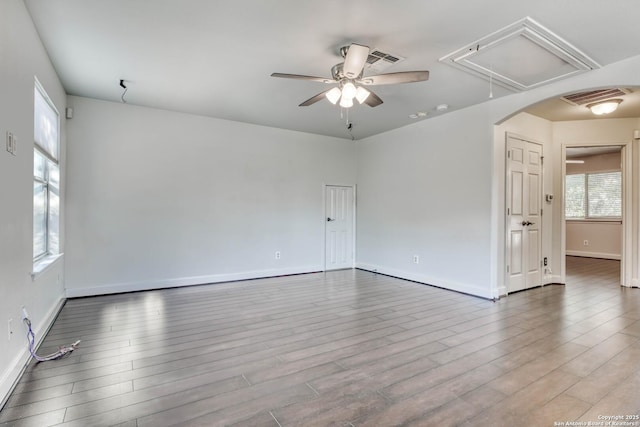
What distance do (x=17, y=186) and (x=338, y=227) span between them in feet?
16.4

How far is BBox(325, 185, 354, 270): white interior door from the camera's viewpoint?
6488 mm

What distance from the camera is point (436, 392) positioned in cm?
211

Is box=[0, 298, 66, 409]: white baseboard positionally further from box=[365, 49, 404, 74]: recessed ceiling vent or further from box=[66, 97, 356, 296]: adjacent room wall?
box=[365, 49, 404, 74]: recessed ceiling vent

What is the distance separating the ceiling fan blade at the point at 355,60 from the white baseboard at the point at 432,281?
133 inches

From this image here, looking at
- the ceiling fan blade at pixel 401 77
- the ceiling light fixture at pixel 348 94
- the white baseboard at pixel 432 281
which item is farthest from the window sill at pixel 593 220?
the ceiling light fixture at pixel 348 94

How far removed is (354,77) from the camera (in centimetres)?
286

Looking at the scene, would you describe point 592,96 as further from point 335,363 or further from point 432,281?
point 335,363

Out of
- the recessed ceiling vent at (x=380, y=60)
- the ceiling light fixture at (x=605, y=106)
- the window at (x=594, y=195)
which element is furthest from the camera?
the window at (x=594, y=195)

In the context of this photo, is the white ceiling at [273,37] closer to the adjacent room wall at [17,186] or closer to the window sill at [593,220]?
the adjacent room wall at [17,186]

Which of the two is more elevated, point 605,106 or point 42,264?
point 605,106

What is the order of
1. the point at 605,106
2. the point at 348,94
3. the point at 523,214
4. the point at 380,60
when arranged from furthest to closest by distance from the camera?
the point at 523,214 < the point at 605,106 < the point at 380,60 < the point at 348,94

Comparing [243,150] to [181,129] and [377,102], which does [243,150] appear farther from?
[377,102]

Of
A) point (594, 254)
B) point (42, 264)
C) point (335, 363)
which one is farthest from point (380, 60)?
point (594, 254)

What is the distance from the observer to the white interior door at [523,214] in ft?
15.3
